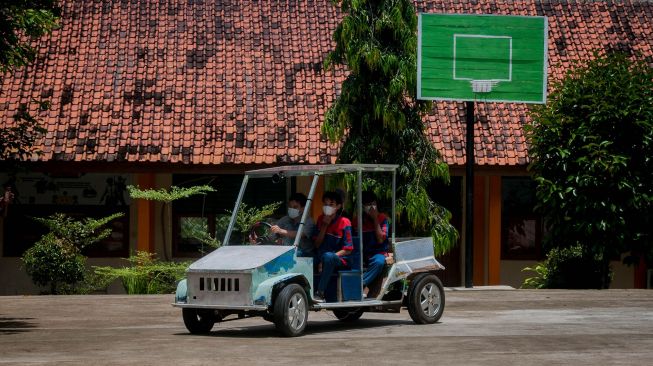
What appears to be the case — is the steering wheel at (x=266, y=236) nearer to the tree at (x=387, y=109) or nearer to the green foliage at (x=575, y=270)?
the tree at (x=387, y=109)

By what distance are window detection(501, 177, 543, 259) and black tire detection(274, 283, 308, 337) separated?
16480 mm

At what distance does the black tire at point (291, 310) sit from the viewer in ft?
49.4

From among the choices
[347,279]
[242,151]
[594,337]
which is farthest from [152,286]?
[594,337]

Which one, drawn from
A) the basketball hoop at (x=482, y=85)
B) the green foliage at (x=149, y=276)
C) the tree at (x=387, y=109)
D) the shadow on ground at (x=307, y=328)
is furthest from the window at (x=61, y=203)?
the shadow on ground at (x=307, y=328)

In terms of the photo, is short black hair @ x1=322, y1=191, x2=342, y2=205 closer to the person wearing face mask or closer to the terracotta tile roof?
the person wearing face mask

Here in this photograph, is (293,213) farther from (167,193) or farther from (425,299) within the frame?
(167,193)

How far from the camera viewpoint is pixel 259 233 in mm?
16938

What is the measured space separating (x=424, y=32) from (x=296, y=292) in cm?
1197

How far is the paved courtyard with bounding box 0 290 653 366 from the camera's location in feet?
43.2

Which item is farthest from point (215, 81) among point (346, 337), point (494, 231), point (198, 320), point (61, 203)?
point (346, 337)

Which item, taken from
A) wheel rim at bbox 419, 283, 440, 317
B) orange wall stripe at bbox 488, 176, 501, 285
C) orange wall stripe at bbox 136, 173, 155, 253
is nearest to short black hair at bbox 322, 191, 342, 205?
wheel rim at bbox 419, 283, 440, 317

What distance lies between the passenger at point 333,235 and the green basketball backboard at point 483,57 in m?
10.3

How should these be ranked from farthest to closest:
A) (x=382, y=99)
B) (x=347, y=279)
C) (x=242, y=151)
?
(x=242, y=151) < (x=382, y=99) < (x=347, y=279)

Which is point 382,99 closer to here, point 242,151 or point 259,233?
point 242,151
